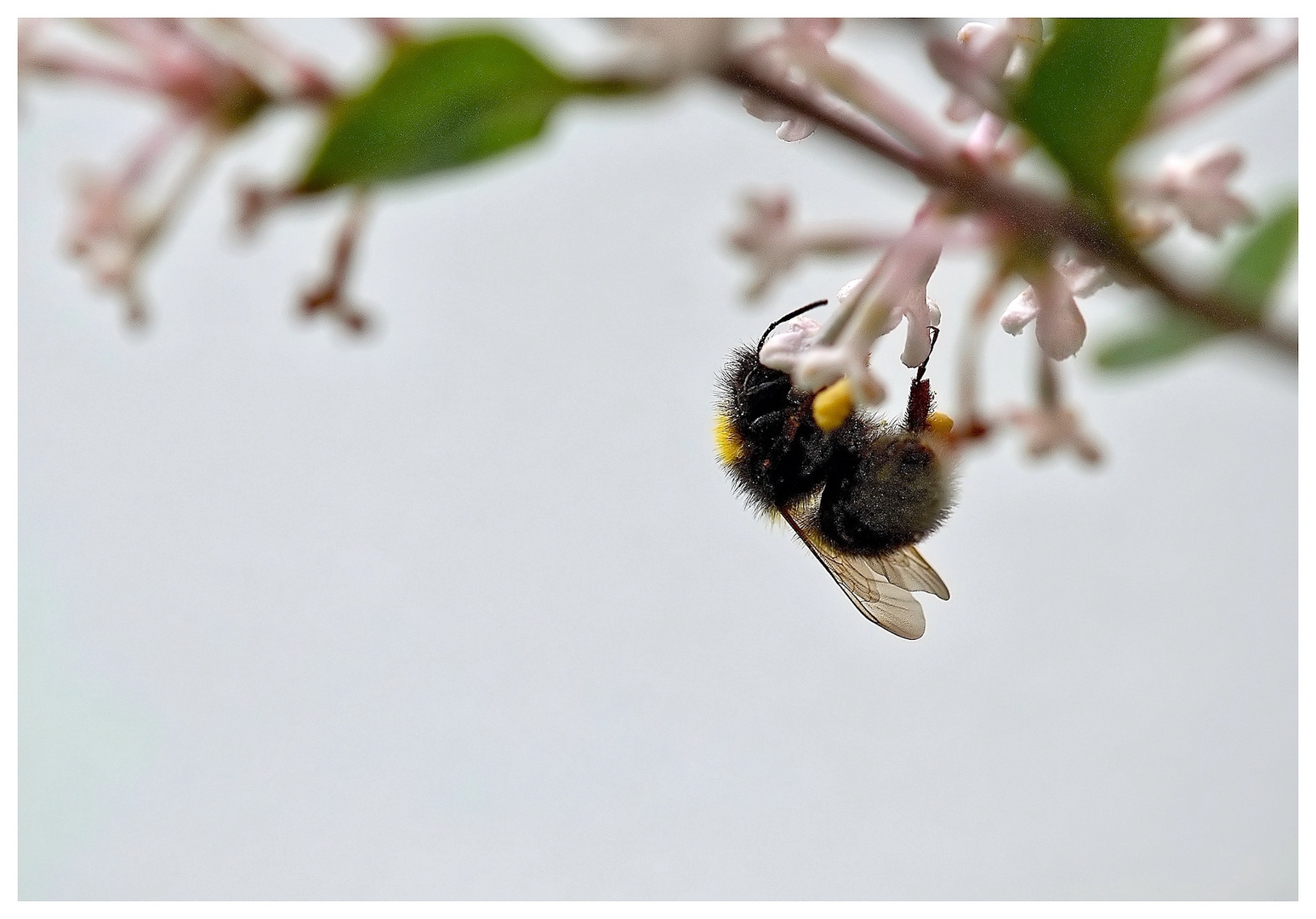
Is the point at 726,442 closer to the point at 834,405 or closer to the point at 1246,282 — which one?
the point at 834,405

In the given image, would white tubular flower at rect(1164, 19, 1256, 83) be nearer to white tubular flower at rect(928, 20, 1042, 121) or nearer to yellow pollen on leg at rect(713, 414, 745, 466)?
white tubular flower at rect(928, 20, 1042, 121)

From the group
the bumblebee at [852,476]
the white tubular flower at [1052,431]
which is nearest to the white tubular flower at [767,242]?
the white tubular flower at [1052,431]

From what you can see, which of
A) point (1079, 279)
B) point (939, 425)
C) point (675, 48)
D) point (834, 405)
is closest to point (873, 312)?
point (834, 405)

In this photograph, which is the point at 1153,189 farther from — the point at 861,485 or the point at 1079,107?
the point at 861,485

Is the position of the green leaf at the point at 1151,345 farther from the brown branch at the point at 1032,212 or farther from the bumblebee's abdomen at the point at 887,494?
the bumblebee's abdomen at the point at 887,494

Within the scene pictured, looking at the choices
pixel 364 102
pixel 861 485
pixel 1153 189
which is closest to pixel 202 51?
pixel 364 102
